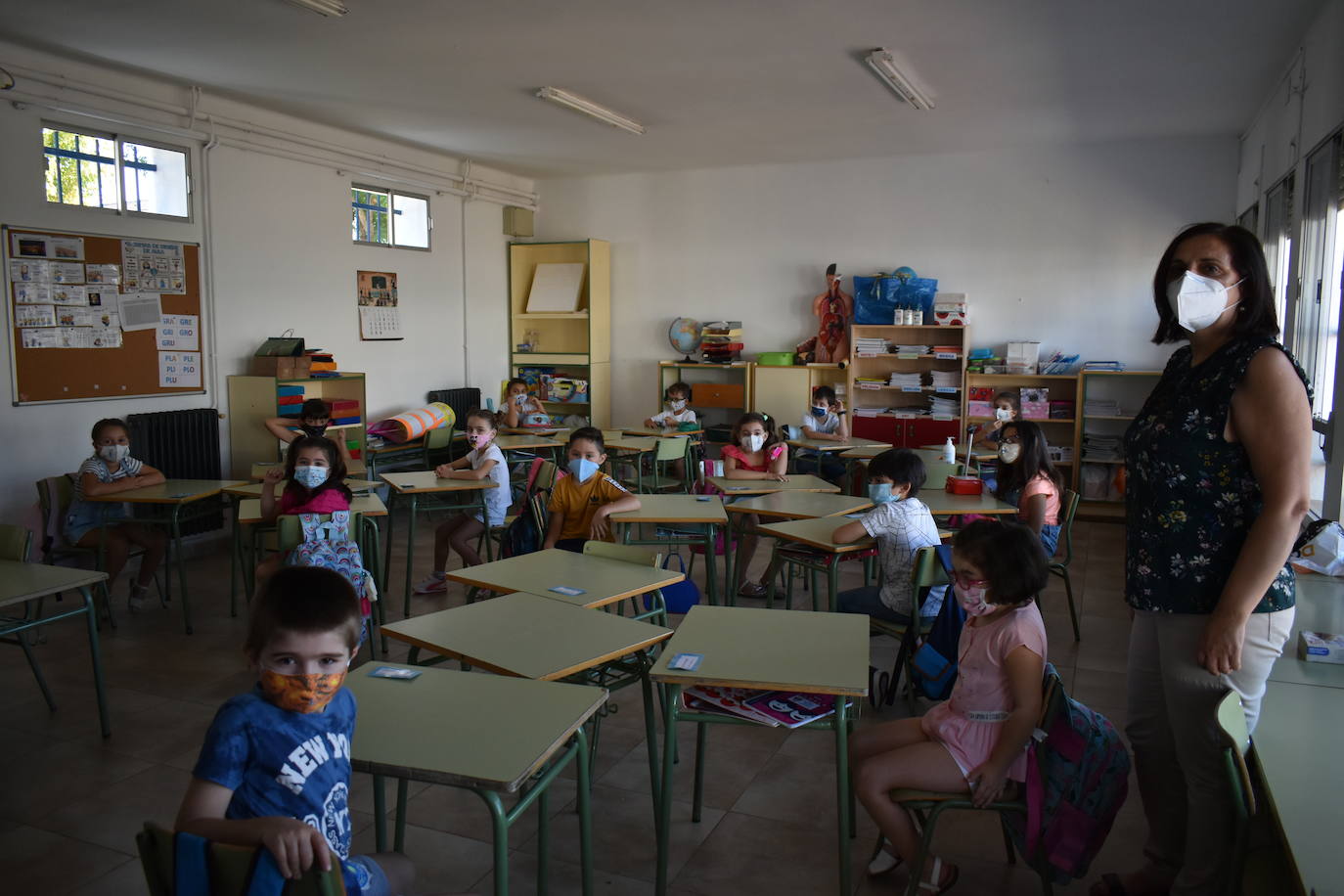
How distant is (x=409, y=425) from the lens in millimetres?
8078

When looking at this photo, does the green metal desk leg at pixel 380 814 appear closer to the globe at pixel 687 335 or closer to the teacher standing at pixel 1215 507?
the teacher standing at pixel 1215 507

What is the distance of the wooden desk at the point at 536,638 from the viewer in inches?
91.9

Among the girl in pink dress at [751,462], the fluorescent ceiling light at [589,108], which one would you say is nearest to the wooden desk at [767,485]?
the girl in pink dress at [751,462]

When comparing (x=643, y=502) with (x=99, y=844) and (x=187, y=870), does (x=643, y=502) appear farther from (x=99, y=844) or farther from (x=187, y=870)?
(x=187, y=870)

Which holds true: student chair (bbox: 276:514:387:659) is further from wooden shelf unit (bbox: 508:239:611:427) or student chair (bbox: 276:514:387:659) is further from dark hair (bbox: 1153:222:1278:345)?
wooden shelf unit (bbox: 508:239:611:427)

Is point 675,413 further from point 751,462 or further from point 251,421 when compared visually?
point 251,421

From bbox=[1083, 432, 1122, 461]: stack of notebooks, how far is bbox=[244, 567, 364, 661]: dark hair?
7650 mm

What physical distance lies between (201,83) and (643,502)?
173 inches

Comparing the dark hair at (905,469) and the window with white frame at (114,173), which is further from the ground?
the window with white frame at (114,173)

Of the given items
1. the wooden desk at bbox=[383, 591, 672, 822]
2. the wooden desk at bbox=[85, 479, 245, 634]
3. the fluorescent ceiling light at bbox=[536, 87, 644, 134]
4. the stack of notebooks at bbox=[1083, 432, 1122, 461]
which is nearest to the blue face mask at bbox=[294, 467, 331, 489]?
the wooden desk at bbox=[85, 479, 245, 634]

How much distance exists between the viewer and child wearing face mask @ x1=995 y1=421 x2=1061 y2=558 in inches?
179

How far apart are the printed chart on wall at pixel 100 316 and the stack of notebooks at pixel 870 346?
18.2 ft

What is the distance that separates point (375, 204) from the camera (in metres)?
8.24

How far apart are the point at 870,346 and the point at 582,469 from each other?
492cm
